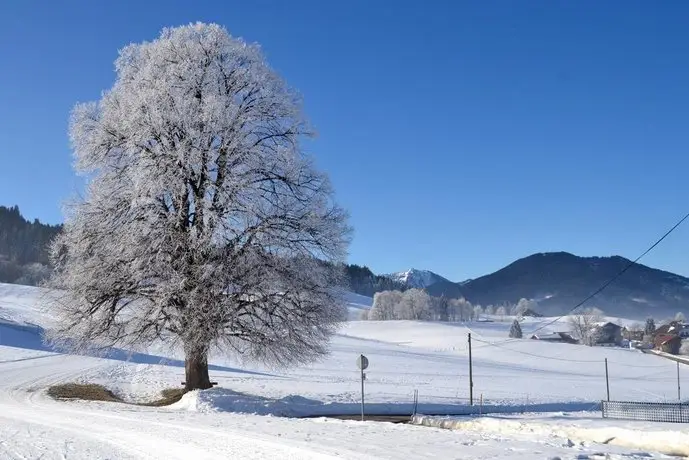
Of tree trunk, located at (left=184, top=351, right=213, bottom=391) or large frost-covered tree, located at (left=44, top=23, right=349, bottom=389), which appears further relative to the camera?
tree trunk, located at (left=184, top=351, right=213, bottom=391)

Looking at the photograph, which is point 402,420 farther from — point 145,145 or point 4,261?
point 4,261

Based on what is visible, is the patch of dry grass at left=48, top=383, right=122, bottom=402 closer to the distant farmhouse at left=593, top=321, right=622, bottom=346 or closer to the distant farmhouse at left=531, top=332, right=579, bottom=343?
the distant farmhouse at left=531, top=332, right=579, bottom=343

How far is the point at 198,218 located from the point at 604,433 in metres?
14.3

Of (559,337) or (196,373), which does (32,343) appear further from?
(559,337)

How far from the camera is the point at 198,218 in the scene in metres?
22.7

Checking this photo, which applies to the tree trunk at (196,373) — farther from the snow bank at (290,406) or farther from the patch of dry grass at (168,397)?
the snow bank at (290,406)

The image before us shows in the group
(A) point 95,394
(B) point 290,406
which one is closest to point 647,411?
(B) point 290,406

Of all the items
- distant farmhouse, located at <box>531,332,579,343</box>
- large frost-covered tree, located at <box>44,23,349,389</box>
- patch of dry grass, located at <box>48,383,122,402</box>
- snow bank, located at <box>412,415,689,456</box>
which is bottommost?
distant farmhouse, located at <box>531,332,579,343</box>

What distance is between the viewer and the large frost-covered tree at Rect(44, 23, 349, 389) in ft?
73.6

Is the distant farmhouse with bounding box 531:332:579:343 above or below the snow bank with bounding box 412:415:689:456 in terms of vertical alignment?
below

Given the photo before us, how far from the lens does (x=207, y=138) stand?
22609 millimetres

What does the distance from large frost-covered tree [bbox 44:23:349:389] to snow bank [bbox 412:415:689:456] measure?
744 cm

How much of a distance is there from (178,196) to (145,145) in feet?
6.98

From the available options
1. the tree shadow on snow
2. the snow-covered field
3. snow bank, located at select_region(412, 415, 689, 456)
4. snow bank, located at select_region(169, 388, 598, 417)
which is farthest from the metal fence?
the tree shadow on snow
